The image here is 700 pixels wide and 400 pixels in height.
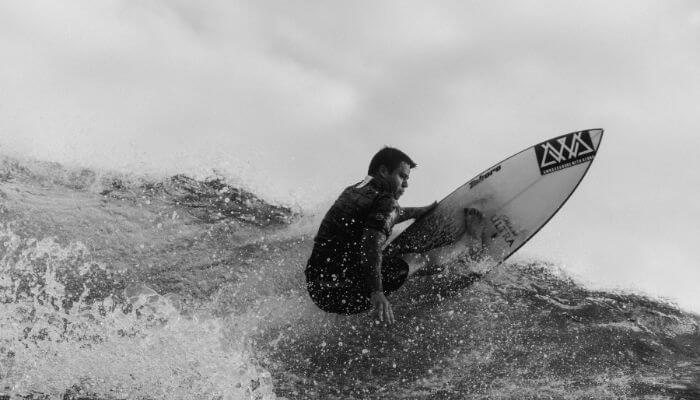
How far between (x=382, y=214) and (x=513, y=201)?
8.20 ft

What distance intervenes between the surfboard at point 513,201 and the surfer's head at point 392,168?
1.16 metres

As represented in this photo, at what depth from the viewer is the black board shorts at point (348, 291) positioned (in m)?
5.52

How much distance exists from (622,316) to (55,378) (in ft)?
25.5

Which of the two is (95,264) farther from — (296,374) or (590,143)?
(590,143)

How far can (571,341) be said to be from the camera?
7.72 m

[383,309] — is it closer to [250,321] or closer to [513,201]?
[250,321]

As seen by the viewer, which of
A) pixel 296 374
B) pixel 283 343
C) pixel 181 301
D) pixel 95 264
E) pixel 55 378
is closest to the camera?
pixel 55 378

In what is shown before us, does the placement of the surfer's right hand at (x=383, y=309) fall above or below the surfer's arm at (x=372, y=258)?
below

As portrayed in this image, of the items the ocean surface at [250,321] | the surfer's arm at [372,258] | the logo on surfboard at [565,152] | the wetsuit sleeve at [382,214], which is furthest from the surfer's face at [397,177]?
the logo on surfboard at [565,152]

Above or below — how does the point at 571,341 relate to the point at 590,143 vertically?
below

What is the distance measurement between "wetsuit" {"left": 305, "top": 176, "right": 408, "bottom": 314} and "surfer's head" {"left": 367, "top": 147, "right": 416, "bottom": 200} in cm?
7

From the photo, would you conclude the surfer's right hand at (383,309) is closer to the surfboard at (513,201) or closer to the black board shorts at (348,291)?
the black board shorts at (348,291)

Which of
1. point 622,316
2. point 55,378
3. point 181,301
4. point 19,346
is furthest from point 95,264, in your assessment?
point 622,316

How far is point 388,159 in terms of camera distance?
18.9ft
